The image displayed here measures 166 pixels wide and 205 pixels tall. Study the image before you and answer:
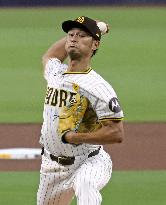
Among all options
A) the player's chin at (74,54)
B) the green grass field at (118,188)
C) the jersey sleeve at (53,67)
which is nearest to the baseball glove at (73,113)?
the player's chin at (74,54)

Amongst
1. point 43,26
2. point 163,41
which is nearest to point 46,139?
point 163,41

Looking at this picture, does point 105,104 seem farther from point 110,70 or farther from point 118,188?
point 110,70

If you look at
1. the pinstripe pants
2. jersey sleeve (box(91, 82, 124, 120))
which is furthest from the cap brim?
the pinstripe pants

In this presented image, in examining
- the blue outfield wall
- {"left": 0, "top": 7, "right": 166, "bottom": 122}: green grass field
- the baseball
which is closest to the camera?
the baseball

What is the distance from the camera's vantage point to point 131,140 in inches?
437

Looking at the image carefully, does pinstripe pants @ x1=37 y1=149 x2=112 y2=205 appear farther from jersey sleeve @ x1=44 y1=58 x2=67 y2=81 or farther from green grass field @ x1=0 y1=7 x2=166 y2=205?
green grass field @ x1=0 y1=7 x2=166 y2=205

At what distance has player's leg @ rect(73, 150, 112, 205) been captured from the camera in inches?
237

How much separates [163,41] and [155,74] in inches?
132

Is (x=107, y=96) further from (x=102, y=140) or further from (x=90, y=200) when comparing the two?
(x=90, y=200)

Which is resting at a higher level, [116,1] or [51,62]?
Answer: [116,1]

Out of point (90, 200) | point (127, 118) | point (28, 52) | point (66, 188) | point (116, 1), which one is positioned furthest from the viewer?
point (116, 1)

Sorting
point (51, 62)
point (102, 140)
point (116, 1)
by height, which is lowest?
point (102, 140)

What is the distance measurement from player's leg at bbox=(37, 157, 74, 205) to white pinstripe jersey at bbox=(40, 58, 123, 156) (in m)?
0.12

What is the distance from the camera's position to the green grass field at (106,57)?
1356 cm
